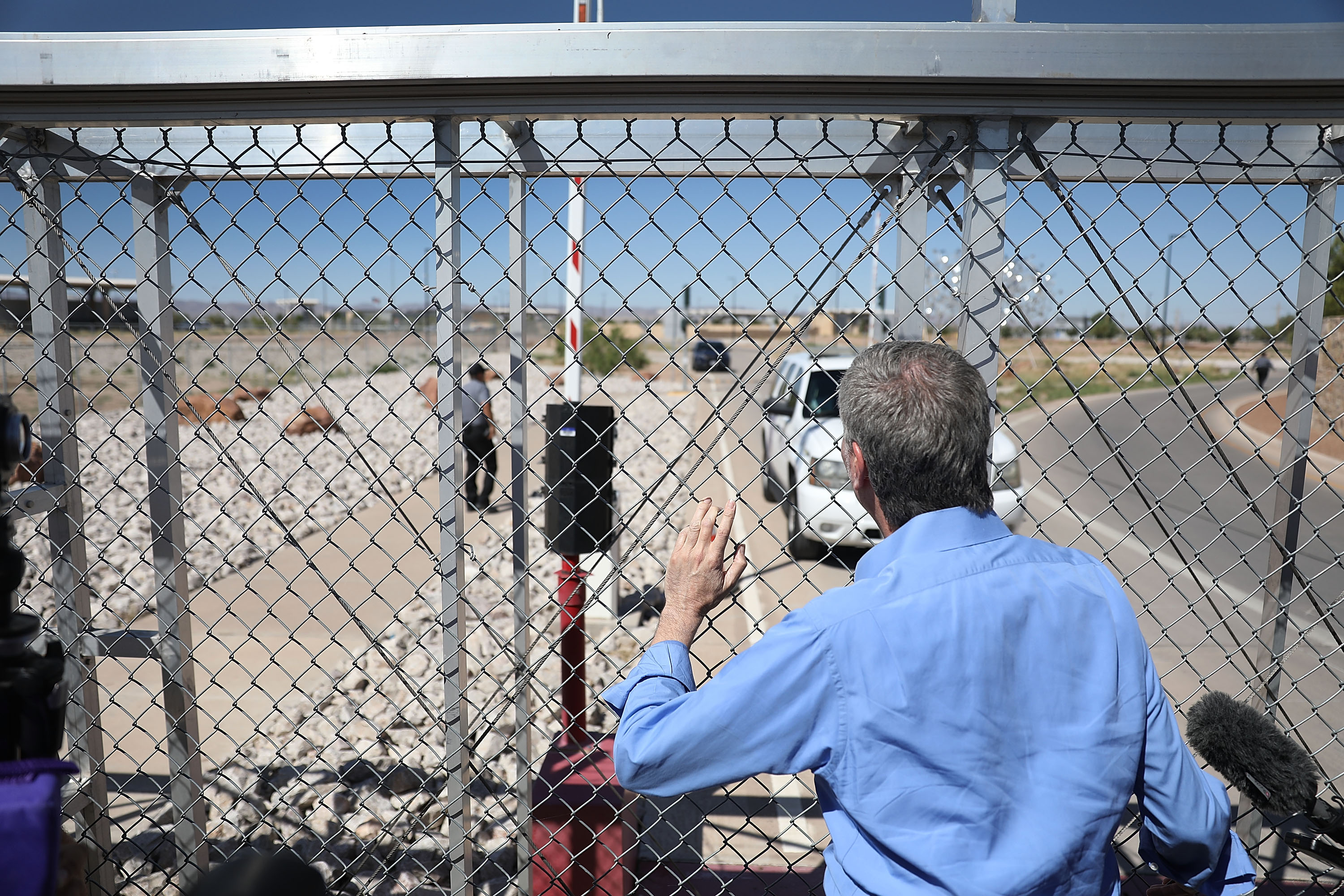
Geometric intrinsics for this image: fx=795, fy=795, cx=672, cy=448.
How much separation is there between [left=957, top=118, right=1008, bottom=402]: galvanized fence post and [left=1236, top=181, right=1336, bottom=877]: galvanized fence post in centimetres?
93

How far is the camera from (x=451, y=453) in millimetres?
1915

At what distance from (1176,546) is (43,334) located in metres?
3.25

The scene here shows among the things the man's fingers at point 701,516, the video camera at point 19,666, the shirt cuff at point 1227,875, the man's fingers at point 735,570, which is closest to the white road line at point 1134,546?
the shirt cuff at point 1227,875

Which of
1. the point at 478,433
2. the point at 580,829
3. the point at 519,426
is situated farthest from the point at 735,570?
the point at 478,433

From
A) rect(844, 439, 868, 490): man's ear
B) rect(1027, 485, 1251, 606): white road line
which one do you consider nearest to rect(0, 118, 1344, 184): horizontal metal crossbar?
rect(844, 439, 868, 490): man's ear

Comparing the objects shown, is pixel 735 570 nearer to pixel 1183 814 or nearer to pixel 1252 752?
pixel 1183 814

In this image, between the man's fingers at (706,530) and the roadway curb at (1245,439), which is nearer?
the man's fingers at (706,530)

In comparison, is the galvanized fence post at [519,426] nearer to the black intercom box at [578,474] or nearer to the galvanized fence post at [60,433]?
the black intercom box at [578,474]

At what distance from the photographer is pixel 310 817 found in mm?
3197

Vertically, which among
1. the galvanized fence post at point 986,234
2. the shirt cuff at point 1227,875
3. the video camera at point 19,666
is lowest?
the shirt cuff at point 1227,875

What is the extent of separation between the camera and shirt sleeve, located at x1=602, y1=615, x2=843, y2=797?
123 centimetres

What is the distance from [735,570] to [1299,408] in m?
1.71

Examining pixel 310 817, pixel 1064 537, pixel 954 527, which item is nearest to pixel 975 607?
pixel 954 527

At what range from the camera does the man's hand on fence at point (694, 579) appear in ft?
4.93
